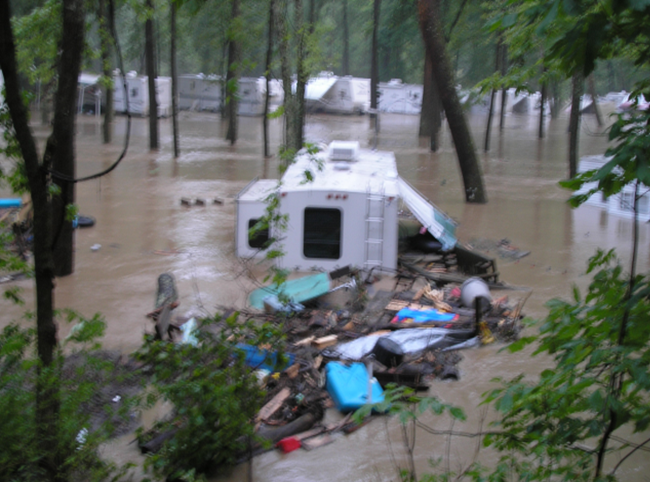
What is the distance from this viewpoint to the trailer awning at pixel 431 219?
1199 centimetres

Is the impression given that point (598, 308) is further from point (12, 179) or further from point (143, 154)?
point (143, 154)

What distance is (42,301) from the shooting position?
14.5 feet

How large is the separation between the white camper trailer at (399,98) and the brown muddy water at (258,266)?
2119 centimetres

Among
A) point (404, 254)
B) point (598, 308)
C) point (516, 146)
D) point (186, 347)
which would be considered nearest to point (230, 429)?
point (186, 347)

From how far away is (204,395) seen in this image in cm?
501

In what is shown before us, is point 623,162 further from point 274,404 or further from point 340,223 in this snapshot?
point 340,223

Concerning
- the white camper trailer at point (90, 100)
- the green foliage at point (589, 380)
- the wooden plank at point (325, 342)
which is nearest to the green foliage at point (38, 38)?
the wooden plank at point (325, 342)

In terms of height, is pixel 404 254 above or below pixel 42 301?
below

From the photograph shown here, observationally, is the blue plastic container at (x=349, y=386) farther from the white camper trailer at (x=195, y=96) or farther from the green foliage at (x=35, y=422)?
the white camper trailer at (x=195, y=96)

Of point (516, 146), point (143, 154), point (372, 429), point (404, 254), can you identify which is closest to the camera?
point (372, 429)

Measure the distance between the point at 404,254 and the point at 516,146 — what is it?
2273 centimetres

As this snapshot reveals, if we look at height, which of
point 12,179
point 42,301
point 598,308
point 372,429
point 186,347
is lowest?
point 372,429

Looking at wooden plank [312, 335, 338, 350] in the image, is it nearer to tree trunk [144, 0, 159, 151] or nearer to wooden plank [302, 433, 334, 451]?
wooden plank [302, 433, 334, 451]

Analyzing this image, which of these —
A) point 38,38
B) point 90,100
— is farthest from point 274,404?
point 90,100
